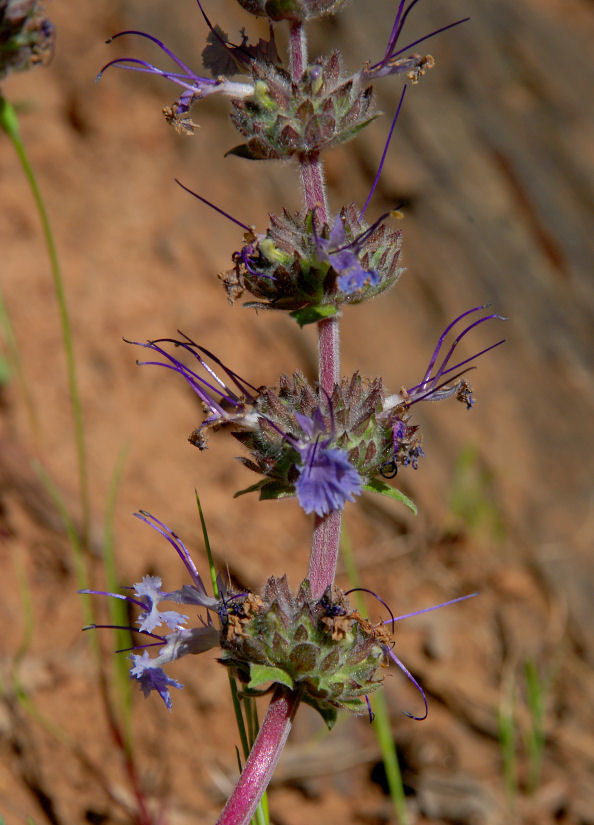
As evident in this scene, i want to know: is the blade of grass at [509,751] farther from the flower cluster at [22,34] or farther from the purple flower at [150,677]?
the flower cluster at [22,34]

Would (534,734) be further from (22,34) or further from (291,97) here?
(22,34)

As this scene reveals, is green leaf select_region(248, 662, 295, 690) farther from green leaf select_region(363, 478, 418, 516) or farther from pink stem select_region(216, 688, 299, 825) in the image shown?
green leaf select_region(363, 478, 418, 516)

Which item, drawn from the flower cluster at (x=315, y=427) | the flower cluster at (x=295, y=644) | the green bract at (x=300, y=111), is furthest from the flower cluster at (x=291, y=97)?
the flower cluster at (x=295, y=644)

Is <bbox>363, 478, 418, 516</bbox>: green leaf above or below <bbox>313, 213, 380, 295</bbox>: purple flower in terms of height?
below

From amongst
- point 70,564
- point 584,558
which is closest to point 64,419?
point 70,564

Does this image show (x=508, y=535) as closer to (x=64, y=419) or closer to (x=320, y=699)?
(x=64, y=419)

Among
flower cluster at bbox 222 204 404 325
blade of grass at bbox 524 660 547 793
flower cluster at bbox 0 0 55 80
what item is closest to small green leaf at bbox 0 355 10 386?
flower cluster at bbox 0 0 55 80

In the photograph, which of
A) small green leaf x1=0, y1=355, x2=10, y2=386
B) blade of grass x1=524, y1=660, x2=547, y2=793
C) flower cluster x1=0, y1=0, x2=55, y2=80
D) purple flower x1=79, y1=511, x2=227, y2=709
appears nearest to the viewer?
purple flower x1=79, y1=511, x2=227, y2=709
